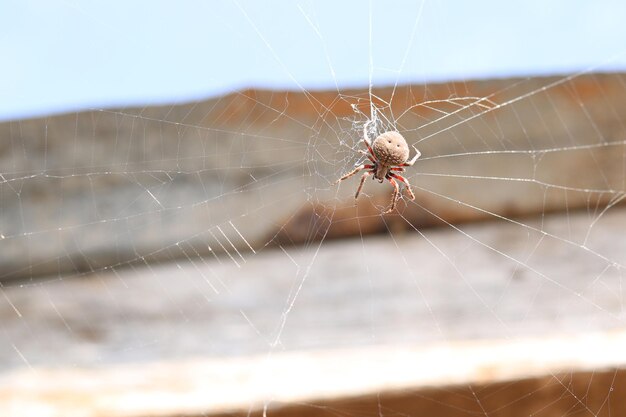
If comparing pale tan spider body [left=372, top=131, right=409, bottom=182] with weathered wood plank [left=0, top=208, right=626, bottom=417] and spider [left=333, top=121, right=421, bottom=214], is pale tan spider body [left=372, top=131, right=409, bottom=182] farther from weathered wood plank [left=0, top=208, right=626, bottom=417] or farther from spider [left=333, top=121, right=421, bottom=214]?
weathered wood plank [left=0, top=208, right=626, bottom=417]

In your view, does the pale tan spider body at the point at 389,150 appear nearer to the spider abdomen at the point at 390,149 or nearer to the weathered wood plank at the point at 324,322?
the spider abdomen at the point at 390,149

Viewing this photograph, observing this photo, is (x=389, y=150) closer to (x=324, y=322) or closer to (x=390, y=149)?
(x=390, y=149)

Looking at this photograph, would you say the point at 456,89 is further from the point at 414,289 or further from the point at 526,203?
the point at 414,289

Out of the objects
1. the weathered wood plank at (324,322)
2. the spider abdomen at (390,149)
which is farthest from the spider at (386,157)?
the weathered wood plank at (324,322)

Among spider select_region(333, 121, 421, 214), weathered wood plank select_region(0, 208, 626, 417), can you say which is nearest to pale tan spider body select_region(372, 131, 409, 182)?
spider select_region(333, 121, 421, 214)

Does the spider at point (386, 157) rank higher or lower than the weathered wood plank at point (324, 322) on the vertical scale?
higher

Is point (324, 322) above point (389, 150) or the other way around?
the other way around

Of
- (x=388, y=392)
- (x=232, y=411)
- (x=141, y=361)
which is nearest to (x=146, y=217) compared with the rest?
(x=141, y=361)

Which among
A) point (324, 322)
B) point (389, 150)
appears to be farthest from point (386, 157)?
point (324, 322)
